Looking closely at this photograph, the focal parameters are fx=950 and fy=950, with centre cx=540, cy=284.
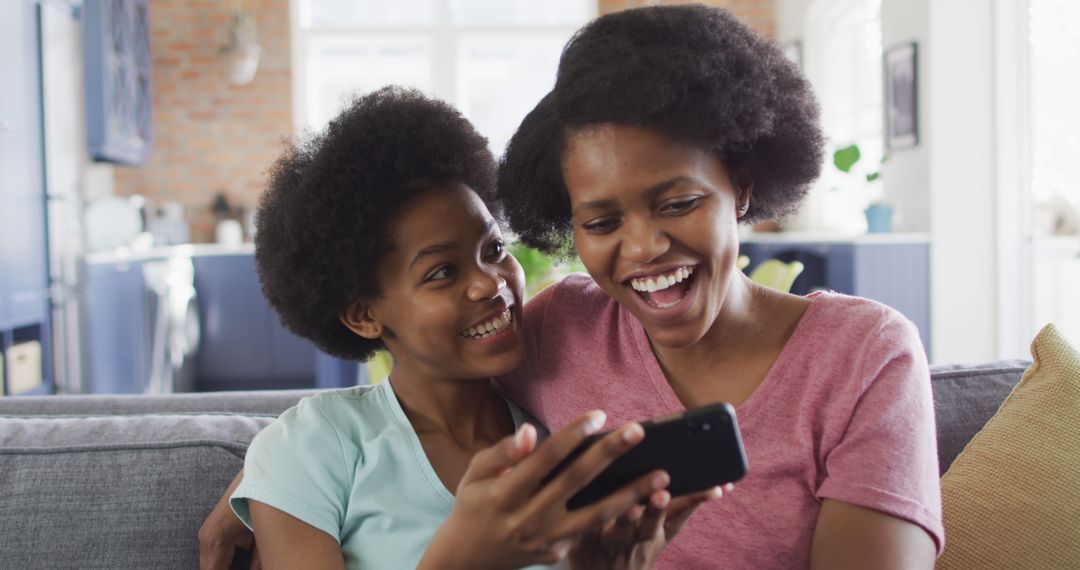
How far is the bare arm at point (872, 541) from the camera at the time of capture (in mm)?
961

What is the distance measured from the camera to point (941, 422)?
1.43 metres

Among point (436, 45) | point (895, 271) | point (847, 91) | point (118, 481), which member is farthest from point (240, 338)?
point (118, 481)

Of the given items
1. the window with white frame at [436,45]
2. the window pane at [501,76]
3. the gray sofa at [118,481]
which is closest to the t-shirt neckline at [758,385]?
the gray sofa at [118,481]

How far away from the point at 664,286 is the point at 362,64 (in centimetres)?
652

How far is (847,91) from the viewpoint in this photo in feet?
19.5

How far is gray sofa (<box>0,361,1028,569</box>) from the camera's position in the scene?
1.21 metres

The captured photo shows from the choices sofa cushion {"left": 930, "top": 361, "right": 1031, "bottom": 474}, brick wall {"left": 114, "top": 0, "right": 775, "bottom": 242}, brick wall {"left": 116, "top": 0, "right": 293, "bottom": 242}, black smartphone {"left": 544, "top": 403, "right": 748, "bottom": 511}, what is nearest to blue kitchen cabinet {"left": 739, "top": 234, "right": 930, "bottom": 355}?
brick wall {"left": 114, "top": 0, "right": 775, "bottom": 242}

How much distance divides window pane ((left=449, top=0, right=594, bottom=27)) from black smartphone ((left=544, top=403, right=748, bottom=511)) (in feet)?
21.7

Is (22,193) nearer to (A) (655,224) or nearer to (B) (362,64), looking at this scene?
(B) (362,64)

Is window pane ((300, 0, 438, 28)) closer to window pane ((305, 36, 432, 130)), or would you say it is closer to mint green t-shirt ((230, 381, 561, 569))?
window pane ((305, 36, 432, 130))

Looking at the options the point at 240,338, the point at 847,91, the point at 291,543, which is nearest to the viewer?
the point at 291,543

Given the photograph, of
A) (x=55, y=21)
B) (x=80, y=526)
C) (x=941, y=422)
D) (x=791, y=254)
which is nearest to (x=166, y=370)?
(x=55, y=21)

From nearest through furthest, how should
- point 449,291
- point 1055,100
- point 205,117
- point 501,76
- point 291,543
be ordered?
point 291,543 → point 449,291 → point 1055,100 → point 205,117 → point 501,76

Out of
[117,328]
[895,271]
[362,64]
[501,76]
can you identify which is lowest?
[117,328]
